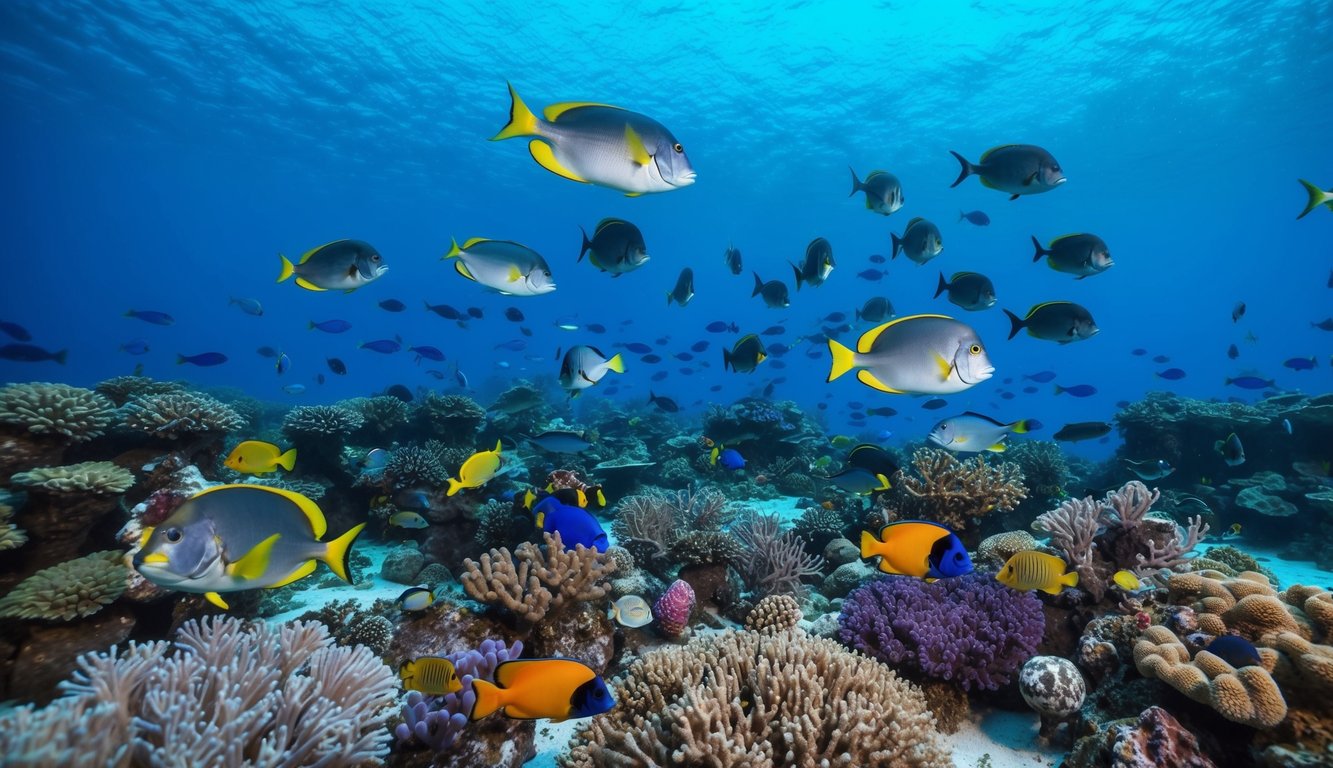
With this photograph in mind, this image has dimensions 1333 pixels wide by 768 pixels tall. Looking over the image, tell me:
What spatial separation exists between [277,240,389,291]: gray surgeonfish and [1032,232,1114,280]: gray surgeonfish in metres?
6.40

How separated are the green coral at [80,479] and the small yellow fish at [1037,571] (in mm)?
7486

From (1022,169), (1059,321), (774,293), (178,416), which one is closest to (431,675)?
(178,416)

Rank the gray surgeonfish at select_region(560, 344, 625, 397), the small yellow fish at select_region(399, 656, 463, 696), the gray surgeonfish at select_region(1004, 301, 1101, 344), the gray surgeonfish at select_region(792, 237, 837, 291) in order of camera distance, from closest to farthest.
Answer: the small yellow fish at select_region(399, 656, 463, 696)
the gray surgeonfish at select_region(560, 344, 625, 397)
the gray surgeonfish at select_region(1004, 301, 1101, 344)
the gray surgeonfish at select_region(792, 237, 837, 291)

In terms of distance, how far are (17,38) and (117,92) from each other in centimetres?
671

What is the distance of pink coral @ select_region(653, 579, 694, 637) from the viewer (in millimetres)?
4660

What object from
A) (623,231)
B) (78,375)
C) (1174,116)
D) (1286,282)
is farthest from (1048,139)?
(78,375)

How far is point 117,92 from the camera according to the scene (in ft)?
104

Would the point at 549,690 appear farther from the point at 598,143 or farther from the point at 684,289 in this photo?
the point at 684,289

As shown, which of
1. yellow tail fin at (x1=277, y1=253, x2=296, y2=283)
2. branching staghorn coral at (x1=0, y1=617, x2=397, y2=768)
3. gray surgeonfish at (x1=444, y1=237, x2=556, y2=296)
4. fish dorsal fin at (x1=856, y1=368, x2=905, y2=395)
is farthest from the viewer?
yellow tail fin at (x1=277, y1=253, x2=296, y2=283)

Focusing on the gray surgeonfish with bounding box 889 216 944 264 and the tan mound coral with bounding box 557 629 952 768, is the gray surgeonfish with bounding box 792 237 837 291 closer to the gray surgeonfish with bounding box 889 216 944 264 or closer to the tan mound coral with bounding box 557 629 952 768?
the gray surgeonfish with bounding box 889 216 944 264

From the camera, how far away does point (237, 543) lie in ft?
7.80

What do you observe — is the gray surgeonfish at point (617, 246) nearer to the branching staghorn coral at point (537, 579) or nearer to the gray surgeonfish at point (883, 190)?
the branching staghorn coral at point (537, 579)

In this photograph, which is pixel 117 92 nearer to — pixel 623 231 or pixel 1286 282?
pixel 623 231

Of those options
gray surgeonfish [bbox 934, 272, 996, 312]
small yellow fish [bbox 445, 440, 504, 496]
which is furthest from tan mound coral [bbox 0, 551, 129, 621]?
gray surgeonfish [bbox 934, 272, 996, 312]
